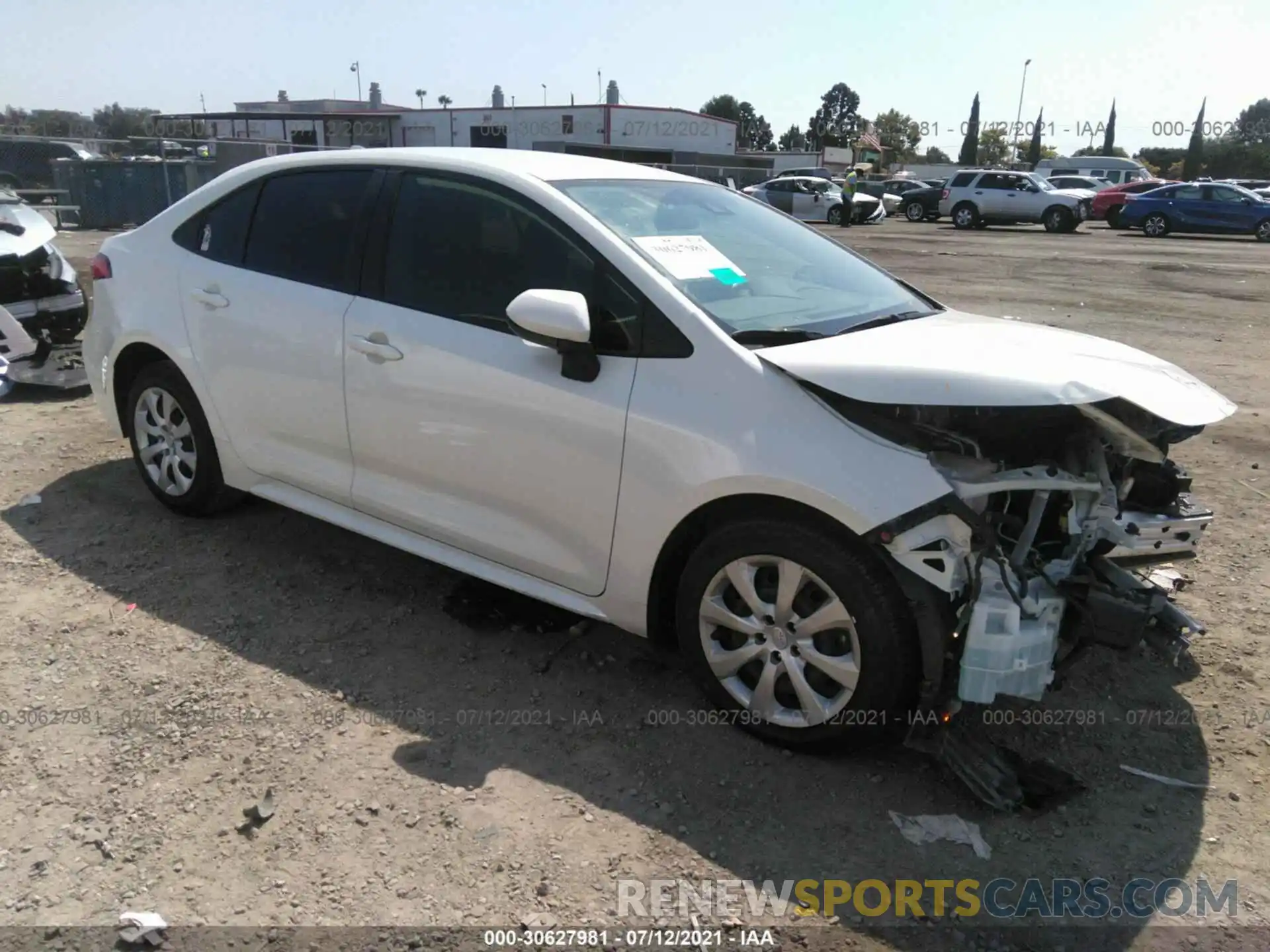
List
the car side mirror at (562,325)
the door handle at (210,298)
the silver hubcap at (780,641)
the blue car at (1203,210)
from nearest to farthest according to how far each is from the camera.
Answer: the silver hubcap at (780,641) < the car side mirror at (562,325) < the door handle at (210,298) < the blue car at (1203,210)

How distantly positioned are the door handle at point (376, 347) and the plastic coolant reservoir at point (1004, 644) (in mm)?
2166

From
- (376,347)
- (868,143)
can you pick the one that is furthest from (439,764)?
(868,143)

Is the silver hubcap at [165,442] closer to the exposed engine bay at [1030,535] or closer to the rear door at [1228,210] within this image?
the exposed engine bay at [1030,535]

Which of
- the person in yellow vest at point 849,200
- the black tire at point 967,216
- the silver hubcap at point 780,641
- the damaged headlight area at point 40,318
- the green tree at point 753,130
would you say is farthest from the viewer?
the green tree at point 753,130

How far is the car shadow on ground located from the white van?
46980 millimetres

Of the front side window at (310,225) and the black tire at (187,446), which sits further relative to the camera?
the black tire at (187,446)

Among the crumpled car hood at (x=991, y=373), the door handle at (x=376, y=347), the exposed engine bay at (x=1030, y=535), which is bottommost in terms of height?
the exposed engine bay at (x=1030, y=535)

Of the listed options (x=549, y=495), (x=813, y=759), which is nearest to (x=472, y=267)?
(x=549, y=495)

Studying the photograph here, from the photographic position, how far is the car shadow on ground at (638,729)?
106 inches

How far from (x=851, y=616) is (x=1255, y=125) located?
4852 inches

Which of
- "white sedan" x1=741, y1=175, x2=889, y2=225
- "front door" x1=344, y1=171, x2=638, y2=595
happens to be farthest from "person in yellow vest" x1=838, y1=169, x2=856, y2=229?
"front door" x1=344, y1=171, x2=638, y2=595

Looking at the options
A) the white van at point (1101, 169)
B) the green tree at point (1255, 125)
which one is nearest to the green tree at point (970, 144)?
the green tree at point (1255, 125)

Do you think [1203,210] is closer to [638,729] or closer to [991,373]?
[991,373]

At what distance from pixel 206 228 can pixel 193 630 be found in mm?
1848
